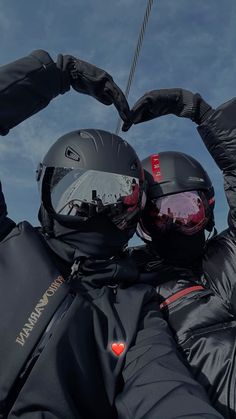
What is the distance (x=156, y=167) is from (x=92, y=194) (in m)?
0.74

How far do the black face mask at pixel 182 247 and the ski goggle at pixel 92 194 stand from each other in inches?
18.5

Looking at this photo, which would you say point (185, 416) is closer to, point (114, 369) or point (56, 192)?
point (114, 369)

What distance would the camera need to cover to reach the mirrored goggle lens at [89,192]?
1.61 metres

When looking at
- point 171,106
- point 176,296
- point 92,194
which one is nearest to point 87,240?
point 92,194

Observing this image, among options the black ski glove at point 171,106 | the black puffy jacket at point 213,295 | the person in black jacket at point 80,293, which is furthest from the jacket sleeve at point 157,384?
the black ski glove at point 171,106

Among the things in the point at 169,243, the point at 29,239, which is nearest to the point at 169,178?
the point at 169,243

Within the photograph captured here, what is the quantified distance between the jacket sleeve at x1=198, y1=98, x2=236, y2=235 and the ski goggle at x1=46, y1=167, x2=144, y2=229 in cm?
52

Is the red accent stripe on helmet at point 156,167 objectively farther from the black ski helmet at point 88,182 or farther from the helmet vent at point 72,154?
the helmet vent at point 72,154

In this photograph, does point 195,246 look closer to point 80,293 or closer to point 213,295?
point 213,295

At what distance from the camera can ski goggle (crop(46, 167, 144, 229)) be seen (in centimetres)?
161

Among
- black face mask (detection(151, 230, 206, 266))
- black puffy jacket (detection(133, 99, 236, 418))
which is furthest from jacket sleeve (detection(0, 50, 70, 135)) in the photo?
black face mask (detection(151, 230, 206, 266))

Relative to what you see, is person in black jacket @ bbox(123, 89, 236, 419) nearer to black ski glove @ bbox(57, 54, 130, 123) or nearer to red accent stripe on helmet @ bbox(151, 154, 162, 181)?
red accent stripe on helmet @ bbox(151, 154, 162, 181)

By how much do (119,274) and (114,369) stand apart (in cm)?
39

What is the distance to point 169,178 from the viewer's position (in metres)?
2.17
